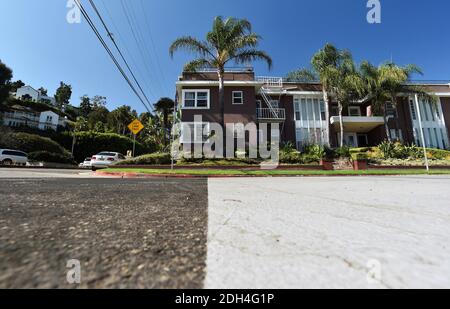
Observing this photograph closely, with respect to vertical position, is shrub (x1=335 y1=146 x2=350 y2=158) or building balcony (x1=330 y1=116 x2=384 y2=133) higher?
building balcony (x1=330 y1=116 x2=384 y2=133)

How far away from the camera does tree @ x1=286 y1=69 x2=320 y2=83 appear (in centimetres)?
2362

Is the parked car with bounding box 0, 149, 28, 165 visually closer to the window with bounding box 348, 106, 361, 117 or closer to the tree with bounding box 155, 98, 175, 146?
the tree with bounding box 155, 98, 175, 146

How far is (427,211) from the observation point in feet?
9.34

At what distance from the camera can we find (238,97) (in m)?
23.2

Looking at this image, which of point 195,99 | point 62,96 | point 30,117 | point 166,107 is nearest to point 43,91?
point 62,96

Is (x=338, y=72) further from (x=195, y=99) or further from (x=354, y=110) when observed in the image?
(x=195, y=99)

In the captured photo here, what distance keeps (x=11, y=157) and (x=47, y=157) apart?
5.07 metres

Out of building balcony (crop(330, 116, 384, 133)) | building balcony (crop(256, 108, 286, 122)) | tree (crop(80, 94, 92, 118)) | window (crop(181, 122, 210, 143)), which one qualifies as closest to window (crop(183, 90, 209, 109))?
window (crop(181, 122, 210, 143))

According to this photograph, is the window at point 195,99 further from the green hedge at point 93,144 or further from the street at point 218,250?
the street at point 218,250

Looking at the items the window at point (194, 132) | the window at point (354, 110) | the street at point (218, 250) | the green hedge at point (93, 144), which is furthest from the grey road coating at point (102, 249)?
the green hedge at point (93, 144)

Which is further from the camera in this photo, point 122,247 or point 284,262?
point 122,247

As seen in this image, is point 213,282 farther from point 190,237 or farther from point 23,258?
point 23,258
